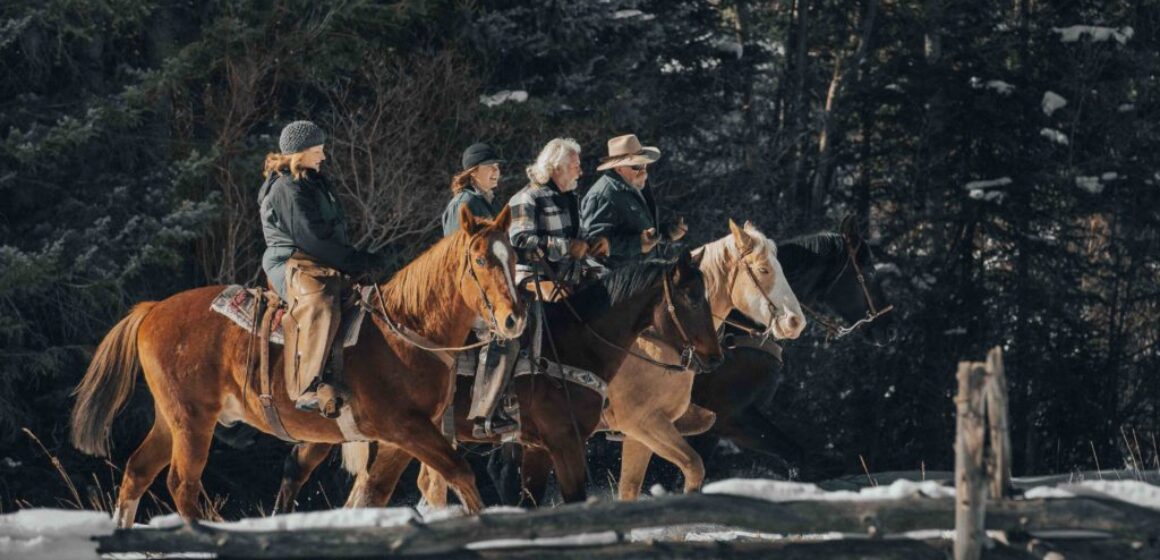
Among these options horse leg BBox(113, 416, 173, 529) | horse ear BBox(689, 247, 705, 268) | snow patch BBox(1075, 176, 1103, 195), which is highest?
horse ear BBox(689, 247, 705, 268)

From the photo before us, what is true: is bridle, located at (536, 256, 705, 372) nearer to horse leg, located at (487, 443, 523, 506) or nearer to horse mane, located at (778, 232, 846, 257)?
horse leg, located at (487, 443, 523, 506)

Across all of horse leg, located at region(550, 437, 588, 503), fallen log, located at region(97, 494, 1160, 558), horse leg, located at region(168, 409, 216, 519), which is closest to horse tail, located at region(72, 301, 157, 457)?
horse leg, located at region(168, 409, 216, 519)

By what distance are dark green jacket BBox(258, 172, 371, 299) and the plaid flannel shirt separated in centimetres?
124

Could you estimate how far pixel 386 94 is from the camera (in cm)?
1986

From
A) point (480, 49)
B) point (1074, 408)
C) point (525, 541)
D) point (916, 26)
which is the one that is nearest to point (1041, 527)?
point (525, 541)

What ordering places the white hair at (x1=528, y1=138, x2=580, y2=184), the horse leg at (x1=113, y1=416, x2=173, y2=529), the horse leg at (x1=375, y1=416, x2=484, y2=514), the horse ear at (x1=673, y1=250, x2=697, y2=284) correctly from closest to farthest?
the horse leg at (x1=375, y1=416, x2=484, y2=514) < the horse leg at (x1=113, y1=416, x2=173, y2=529) < the horse ear at (x1=673, y1=250, x2=697, y2=284) < the white hair at (x1=528, y1=138, x2=580, y2=184)

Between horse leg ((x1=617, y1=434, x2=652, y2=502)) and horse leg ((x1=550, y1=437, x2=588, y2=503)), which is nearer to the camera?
horse leg ((x1=550, y1=437, x2=588, y2=503))

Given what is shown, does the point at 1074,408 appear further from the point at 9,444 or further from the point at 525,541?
the point at 525,541

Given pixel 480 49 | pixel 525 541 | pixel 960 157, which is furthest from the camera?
pixel 960 157

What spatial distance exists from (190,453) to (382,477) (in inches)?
43.9

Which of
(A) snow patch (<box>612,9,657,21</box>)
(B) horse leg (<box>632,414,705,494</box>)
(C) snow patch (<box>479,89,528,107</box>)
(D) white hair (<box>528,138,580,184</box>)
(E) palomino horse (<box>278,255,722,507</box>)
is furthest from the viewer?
(A) snow patch (<box>612,9,657,21</box>)

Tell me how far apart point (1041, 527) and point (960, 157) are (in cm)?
1715

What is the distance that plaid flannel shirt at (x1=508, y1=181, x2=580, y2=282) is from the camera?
1106 cm

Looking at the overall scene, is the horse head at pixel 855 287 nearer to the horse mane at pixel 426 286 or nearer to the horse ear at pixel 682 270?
the horse ear at pixel 682 270
